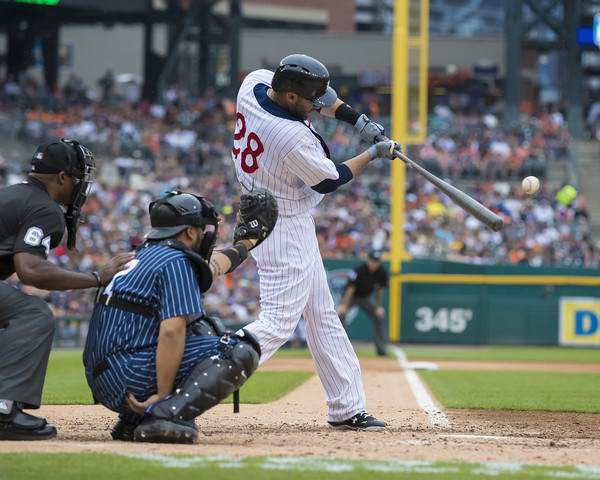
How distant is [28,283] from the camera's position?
4145mm

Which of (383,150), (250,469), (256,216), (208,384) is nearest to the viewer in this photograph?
(250,469)

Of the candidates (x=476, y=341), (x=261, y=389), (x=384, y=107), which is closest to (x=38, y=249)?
(x=261, y=389)

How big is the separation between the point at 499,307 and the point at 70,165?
1403 cm

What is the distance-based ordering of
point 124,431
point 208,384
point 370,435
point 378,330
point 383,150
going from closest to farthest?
point 208,384 < point 124,431 < point 370,435 < point 383,150 < point 378,330

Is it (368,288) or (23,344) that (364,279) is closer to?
(368,288)

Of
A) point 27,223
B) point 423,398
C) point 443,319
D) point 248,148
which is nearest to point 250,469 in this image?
point 27,223

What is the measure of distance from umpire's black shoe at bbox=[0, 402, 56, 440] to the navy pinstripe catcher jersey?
327 mm

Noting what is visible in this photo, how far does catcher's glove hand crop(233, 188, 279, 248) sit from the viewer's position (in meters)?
4.50

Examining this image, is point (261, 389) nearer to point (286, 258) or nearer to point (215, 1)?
point (286, 258)

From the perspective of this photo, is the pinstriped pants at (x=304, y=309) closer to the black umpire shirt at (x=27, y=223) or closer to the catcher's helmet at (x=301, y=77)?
the catcher's helmet at (x=301, y=77)

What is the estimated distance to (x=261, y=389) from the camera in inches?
314

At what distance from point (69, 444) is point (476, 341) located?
14273 mm

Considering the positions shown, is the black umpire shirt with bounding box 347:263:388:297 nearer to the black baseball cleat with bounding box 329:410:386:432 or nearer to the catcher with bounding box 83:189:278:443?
the black baseball cleat with bounding box 329:410:386:432

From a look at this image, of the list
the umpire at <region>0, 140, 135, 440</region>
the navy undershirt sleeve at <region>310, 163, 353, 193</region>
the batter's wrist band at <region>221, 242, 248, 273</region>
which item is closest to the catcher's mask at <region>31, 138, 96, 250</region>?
the umpire at <region>0, 140, 135, 440</region>
